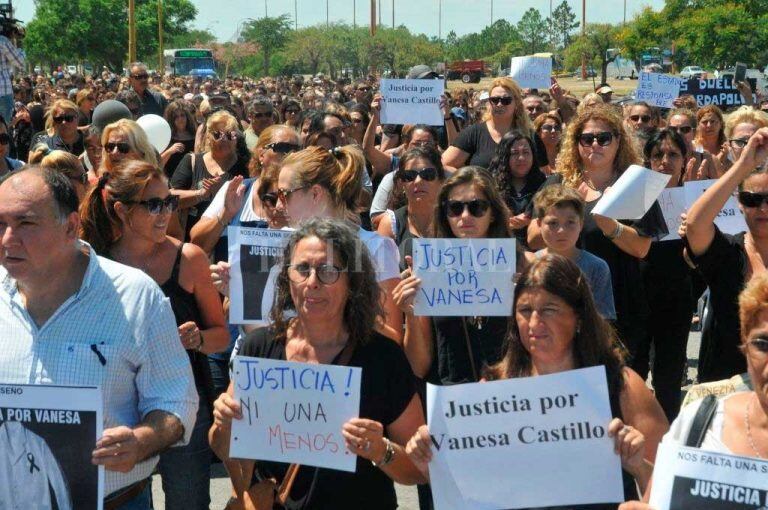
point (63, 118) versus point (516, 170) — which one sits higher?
point (63, 118)

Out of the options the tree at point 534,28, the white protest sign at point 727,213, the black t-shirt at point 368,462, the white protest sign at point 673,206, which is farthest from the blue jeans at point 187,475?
the tree at point 534,28

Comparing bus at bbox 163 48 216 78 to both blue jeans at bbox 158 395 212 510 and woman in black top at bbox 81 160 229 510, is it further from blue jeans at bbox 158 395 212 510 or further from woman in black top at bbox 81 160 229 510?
blue jeans at bbox 158 395 212 510

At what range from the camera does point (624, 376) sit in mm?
3537

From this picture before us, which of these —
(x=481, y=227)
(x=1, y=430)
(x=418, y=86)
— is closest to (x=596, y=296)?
(x=481, y=227)

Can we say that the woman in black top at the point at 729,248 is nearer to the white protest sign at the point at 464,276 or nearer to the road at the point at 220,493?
the white protest sign at the point at 464,276

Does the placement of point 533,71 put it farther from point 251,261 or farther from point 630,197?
point 251,261

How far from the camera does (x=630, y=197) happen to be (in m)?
5.68

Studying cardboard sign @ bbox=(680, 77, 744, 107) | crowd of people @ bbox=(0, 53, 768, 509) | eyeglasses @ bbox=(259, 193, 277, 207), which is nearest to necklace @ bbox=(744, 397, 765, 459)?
crowd of people @ bbox=(0, 53, 768, 509)

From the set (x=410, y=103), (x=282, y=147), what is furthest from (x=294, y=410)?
(x=410, y=103)

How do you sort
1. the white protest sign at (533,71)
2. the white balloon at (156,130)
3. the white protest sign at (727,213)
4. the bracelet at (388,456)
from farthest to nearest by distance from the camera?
the white protest sign at (533,71) → the white balloon at (156,130) → the white protest sign at (727,213) → the bracelet at (388,456)

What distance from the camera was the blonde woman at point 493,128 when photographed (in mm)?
8641

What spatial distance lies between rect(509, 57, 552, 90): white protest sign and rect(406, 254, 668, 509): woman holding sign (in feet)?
31.8

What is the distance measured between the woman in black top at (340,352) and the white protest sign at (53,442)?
0.55m

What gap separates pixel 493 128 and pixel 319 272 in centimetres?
524
